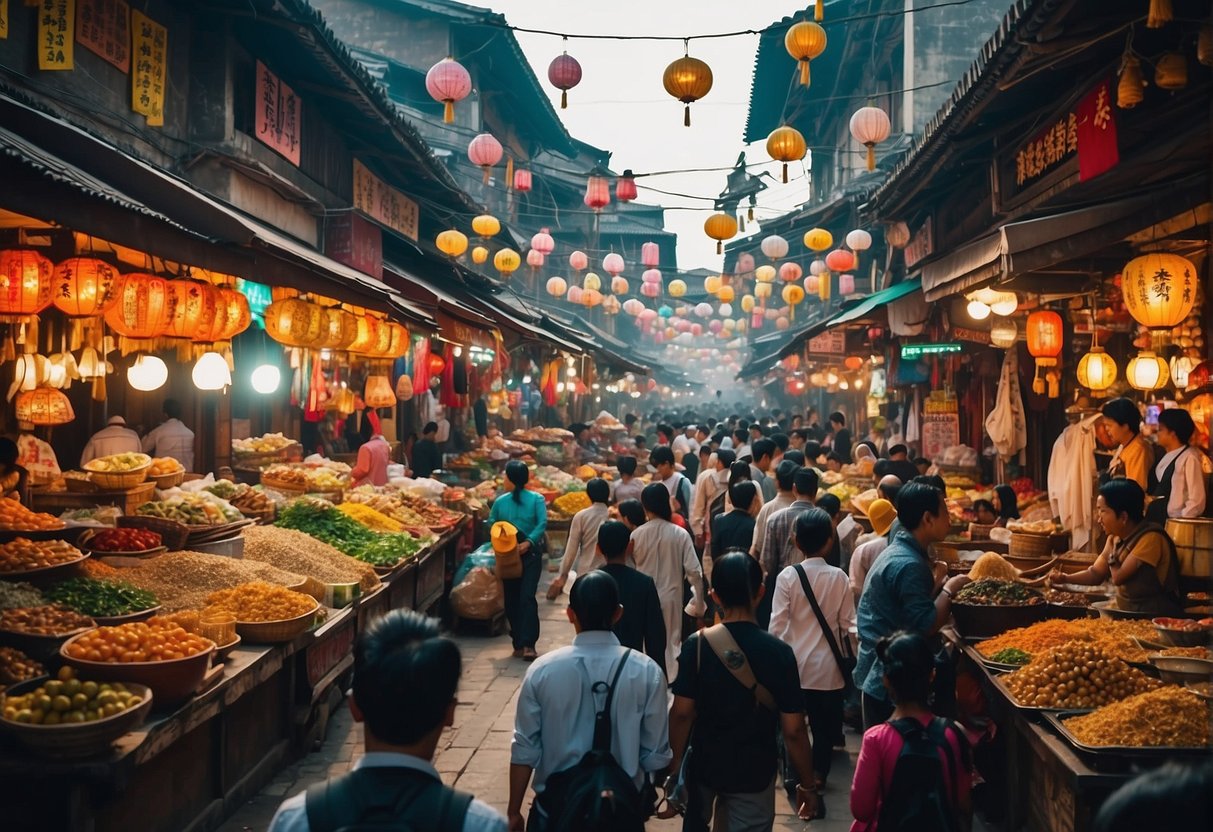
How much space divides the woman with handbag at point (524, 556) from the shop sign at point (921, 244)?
28.5 ft

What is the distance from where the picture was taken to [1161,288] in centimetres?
770

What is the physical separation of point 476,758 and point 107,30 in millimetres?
8002

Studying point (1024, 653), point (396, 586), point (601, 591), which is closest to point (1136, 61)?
point (1024, 653)

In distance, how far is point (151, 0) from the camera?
11.1 metres

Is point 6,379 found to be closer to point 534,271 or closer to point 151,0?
point 151,0

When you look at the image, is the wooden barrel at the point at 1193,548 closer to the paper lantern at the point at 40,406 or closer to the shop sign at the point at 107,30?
the paper lantern at the point at 40,406

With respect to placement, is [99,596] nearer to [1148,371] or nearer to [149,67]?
[149,67]

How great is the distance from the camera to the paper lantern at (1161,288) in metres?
7.62

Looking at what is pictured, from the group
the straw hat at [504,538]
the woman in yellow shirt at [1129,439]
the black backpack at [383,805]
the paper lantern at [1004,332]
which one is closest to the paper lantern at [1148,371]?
the woman in yellow shirt at [1129,439]

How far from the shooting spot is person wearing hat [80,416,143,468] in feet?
37.0

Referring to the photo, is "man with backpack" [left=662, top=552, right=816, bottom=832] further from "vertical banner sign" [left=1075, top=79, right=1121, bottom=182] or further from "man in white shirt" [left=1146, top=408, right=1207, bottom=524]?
"vertical banner sign" [left=1075, top=79, right=1121, bottom=182]

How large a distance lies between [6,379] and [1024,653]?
32.5ft

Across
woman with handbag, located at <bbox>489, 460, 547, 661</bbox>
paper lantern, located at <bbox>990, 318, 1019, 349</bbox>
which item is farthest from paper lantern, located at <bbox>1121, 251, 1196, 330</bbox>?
woman with handbag, located at <bbox>489, 460, 547, 661</bbox>

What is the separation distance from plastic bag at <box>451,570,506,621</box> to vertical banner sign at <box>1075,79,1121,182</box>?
764 centimetres
